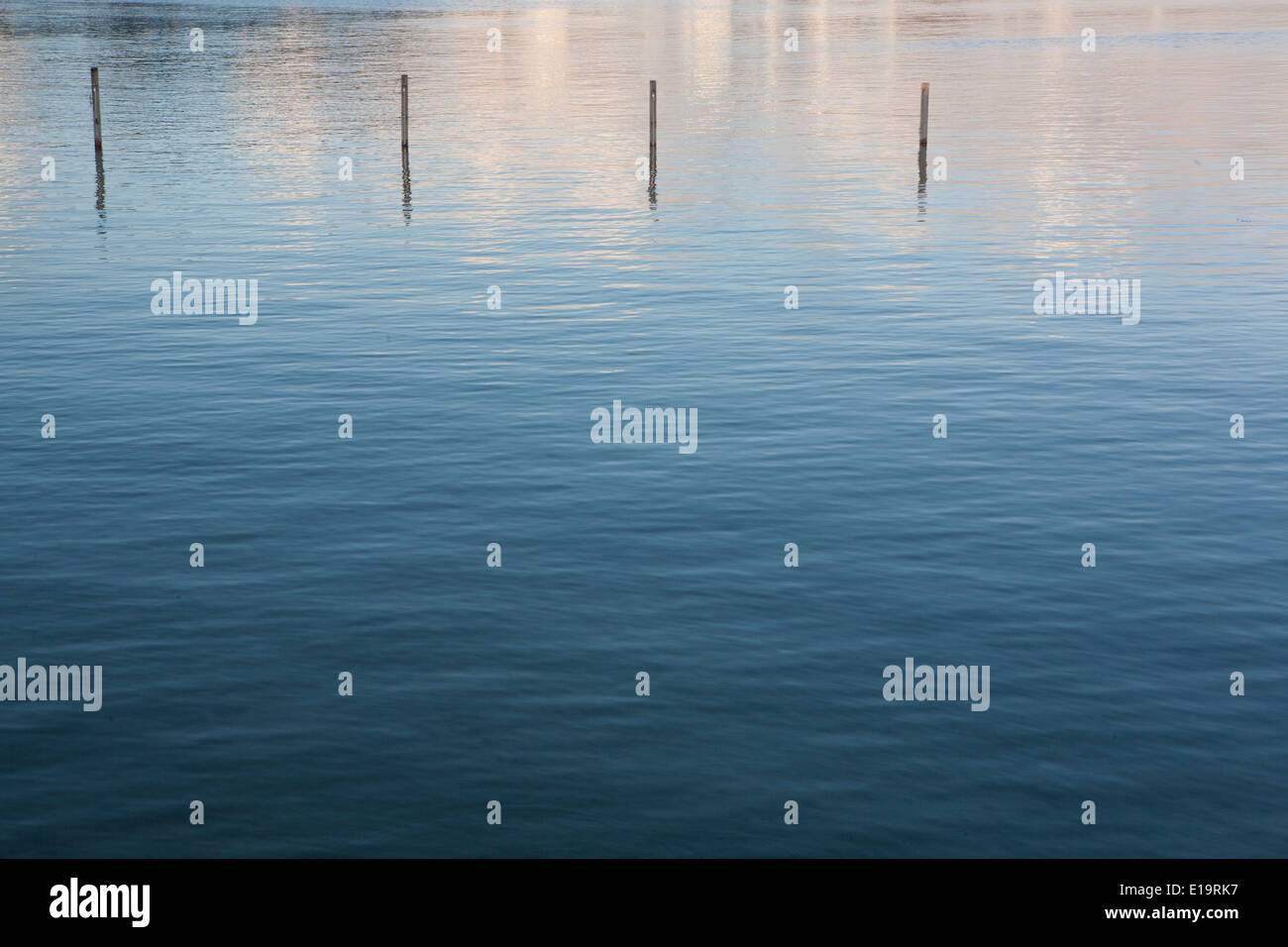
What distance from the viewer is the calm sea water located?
1647 cm

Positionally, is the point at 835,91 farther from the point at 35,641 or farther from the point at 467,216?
the point at 35,641

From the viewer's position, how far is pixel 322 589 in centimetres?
2197

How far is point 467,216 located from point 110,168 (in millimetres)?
21983

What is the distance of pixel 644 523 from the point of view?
24.8m

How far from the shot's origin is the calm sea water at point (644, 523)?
16.5m
